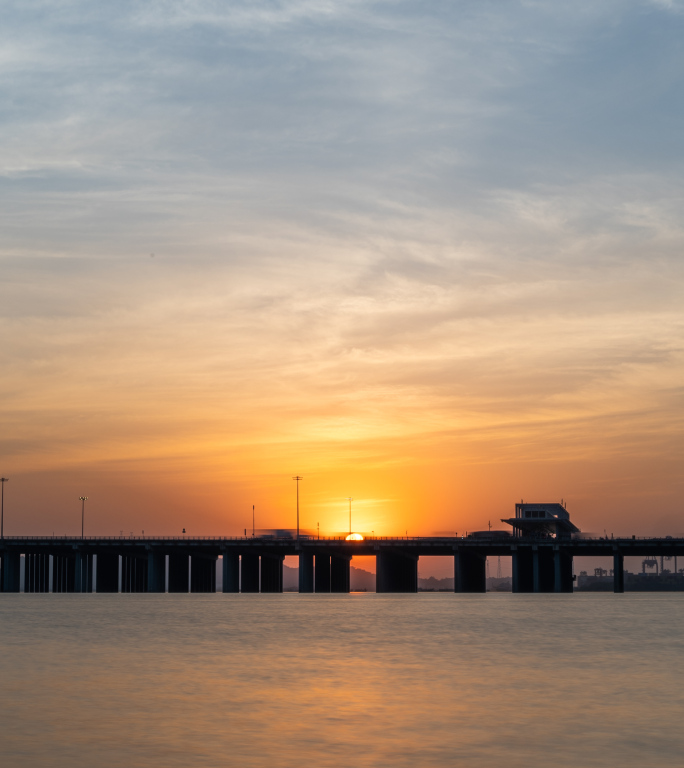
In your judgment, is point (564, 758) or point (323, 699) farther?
point (323, 699)

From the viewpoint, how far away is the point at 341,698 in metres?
54.4

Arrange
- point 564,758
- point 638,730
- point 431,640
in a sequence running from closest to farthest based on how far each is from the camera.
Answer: point 564,758
point 638,730
point 431,640

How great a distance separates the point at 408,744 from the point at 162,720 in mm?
11339

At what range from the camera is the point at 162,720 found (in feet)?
153

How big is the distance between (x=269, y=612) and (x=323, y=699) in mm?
107640

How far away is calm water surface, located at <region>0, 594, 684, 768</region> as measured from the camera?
130 feet

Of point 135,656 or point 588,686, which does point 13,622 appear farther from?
point 588,686

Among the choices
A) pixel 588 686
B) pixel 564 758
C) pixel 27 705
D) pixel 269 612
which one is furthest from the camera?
pixel 269 612

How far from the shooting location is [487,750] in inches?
1587

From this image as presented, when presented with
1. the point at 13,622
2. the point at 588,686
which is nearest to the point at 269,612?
the point at 13,622

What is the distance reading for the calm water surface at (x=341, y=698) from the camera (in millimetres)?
39562

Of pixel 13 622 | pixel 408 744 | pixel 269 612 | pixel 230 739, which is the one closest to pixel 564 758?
pixel 408 744

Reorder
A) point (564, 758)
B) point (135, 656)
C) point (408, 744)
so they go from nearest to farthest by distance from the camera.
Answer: point (564, 758), point (408, 744), point (135, 656)

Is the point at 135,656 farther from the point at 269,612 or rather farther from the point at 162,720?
the point at 269,612
